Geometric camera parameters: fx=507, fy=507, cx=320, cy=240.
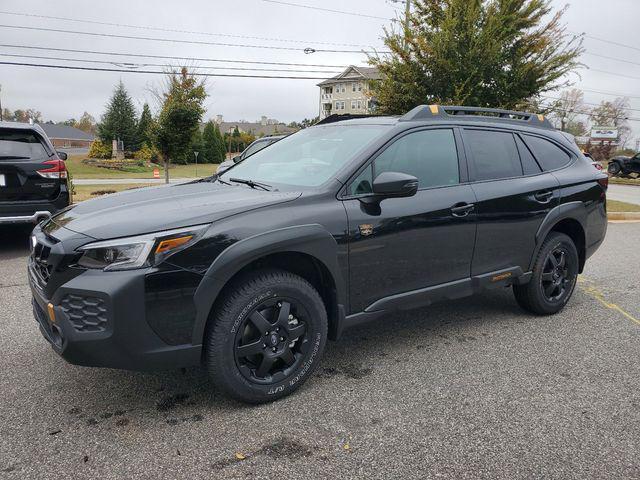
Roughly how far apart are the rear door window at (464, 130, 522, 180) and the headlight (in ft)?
7.96

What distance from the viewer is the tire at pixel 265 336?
269cm

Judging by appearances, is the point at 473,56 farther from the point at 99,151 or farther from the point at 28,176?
the point at 99,151

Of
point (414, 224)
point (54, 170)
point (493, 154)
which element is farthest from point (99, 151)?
point (414, 224)

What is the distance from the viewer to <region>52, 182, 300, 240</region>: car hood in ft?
8.50

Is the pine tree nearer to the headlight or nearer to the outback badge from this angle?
the outback badge

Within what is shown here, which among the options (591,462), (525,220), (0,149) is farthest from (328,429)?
(0,149)

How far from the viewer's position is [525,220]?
412 cm

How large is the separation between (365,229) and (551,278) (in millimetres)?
2267

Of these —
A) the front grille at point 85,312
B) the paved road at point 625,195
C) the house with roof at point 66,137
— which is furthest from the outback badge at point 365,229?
the house with roof at point 66,137

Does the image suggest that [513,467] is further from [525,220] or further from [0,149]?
[0,149]

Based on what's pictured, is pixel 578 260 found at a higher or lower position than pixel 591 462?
higher

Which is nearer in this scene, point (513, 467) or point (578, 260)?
point (513, 467)

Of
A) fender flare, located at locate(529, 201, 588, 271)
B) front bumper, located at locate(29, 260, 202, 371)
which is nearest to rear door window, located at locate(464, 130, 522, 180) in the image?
fender flare, located at locate(529, 201, 588, 271)

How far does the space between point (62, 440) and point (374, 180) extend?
2217 mm
